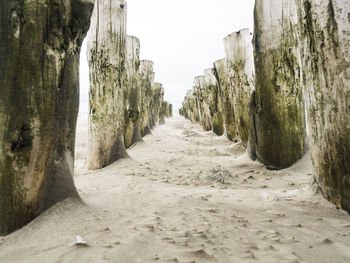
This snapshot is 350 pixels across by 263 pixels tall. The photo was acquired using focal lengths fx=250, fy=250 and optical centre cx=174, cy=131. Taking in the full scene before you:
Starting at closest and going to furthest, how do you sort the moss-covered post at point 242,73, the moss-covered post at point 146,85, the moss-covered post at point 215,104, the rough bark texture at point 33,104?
the rough bark texture at point 33,104 → the moss-covered post at point 242,73 → the moss-covered post at point 146,85 → the moss-covered post at point 215,104

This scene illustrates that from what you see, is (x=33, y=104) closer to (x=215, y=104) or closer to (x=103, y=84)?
(x=103, y=84)

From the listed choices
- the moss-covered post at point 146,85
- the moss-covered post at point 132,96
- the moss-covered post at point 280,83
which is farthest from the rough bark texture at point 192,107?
the moss-covered post at point 280,83

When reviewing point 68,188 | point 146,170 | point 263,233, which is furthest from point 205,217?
point 146,170

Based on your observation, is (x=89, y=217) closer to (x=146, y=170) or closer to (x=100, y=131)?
(x=146, y=170)

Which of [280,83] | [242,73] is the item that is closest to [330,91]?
[280,83]

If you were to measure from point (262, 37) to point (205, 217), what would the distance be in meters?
3.33

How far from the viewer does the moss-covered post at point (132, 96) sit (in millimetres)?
6595

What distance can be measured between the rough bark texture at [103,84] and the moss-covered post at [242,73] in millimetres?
3065

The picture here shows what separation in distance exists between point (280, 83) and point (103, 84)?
3.01 meters

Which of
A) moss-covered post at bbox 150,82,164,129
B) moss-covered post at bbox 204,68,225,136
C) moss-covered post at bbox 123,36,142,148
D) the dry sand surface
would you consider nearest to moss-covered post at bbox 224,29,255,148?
moss-covered post at bbox 123,36,142,148

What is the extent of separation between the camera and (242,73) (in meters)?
6.14

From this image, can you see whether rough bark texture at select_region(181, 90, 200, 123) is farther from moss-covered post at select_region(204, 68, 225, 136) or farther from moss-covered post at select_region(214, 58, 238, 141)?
moss-covered post at select_region(214, 58, 238, 141)

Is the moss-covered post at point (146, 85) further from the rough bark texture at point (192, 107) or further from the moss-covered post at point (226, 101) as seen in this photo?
the rough bark texture at point (192, 107)

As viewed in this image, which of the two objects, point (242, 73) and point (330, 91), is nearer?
point (330, 91)
